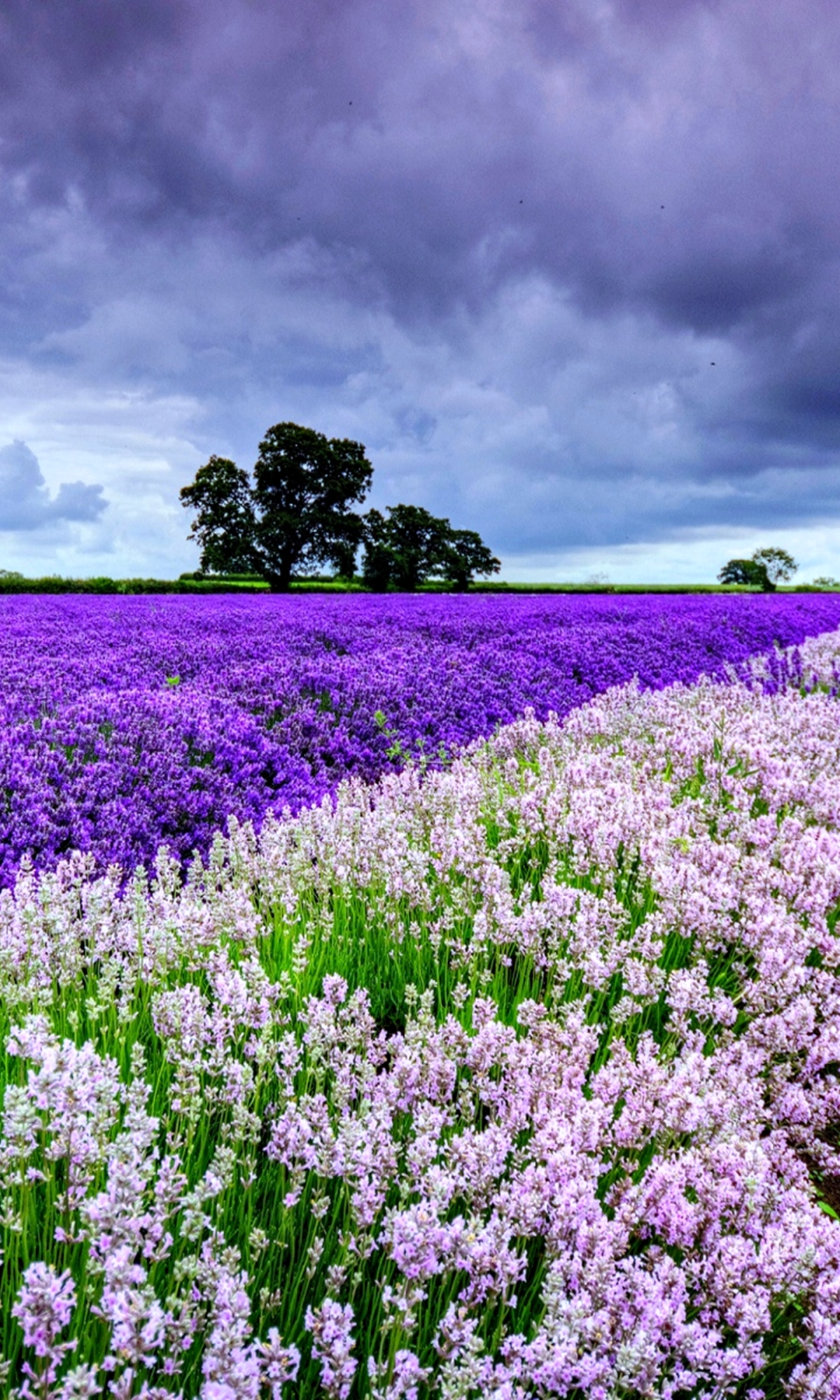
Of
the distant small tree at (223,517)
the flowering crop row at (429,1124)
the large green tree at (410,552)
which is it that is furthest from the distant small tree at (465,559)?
the flowering crop row at (429,1124)

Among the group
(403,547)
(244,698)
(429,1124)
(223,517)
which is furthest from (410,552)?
(429,1124)

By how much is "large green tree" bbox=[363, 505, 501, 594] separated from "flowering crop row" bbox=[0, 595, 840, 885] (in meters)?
26.5

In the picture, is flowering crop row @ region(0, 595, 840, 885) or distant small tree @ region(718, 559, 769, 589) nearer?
flowering crop row @ region(0, 595, 840, 885)

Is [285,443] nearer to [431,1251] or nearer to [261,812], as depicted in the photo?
[261,812]

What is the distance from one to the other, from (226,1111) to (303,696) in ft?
19.5

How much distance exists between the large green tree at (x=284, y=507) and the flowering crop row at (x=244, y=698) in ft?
80.7

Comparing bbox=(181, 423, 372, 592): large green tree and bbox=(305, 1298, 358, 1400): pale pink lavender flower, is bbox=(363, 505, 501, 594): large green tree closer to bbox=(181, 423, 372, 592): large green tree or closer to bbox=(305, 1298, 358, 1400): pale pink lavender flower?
bbox=(181, 423, 372, 592): large green tree

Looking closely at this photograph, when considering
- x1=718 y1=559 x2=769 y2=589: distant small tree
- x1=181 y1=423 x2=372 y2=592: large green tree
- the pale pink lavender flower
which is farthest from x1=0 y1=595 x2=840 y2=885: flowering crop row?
x1=718 y1=559 x2=769 y2=589: distant small tree

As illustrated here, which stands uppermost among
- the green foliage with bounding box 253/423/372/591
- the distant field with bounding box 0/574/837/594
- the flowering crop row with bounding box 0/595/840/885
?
the green foliage with bounding box 253/423/372/591

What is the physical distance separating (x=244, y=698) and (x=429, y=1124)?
6130mm

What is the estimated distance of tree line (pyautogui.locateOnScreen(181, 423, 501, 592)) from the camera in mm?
40812

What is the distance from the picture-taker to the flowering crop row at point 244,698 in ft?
16.7

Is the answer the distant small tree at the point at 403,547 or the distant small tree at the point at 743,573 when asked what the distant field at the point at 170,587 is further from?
the distant small tree at the point at 743,573

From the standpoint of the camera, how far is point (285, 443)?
141ft
